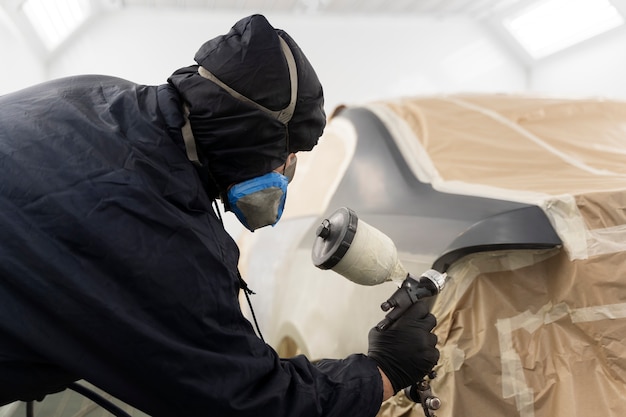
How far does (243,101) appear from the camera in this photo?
1003 mm

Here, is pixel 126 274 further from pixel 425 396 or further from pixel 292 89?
pixel 425 396

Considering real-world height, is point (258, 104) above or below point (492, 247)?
above

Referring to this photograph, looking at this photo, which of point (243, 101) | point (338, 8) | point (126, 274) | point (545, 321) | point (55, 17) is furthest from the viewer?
point (338, 8)

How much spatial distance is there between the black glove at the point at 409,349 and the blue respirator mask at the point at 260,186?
1.12 ft

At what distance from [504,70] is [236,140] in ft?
14.2

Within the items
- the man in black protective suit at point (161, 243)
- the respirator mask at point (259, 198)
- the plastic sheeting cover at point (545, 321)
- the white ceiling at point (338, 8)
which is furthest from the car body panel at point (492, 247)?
the white ceiling at point (338, 8)

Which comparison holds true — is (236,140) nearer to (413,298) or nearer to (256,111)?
(256,111)

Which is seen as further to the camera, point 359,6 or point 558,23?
point 558,23

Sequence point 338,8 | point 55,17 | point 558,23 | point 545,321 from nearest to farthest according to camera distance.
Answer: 1. point 545,321
2. point 55,17
3. point 338,8
4. point 558,23

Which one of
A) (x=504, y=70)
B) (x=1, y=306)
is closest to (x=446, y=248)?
(x=1, y=306)

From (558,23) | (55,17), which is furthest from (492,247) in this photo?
(558,23)

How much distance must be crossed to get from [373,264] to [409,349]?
0.18 m

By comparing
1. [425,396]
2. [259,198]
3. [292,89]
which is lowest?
[425,396]

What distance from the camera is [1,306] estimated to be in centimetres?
85
